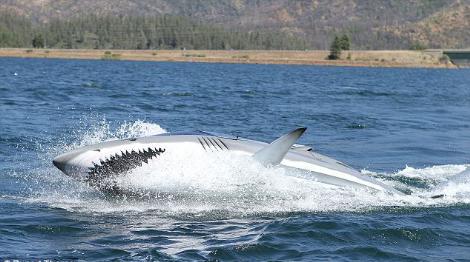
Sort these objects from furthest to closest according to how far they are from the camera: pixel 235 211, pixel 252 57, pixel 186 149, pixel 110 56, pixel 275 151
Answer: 1. pixel 252 57
2. pixel 110 56
3. pixel 186 149
4. pixel 275 151
5. pixel 235 211

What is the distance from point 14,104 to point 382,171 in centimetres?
1978

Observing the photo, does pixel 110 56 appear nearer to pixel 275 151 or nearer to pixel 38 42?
pixel 38 42

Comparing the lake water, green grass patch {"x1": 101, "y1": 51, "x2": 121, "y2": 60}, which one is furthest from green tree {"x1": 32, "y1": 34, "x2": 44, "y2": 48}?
the lake water

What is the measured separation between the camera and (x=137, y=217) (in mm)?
15406

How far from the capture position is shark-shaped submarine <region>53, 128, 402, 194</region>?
16062 millimetres

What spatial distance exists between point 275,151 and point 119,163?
2.87m

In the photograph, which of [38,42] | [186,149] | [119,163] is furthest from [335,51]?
[119,163]

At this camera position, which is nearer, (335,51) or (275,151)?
(275,151)

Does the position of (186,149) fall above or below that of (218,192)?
above

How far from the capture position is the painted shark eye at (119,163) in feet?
52.9

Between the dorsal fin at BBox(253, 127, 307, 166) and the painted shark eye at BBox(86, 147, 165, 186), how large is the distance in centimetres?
185

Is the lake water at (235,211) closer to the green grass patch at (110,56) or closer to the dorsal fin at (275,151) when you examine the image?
the dorsal fin at (275,151)

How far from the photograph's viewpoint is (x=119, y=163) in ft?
53.3

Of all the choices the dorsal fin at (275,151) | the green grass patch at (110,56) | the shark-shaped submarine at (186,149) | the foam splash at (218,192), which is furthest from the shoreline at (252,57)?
the dorsal fin at (275,151)
